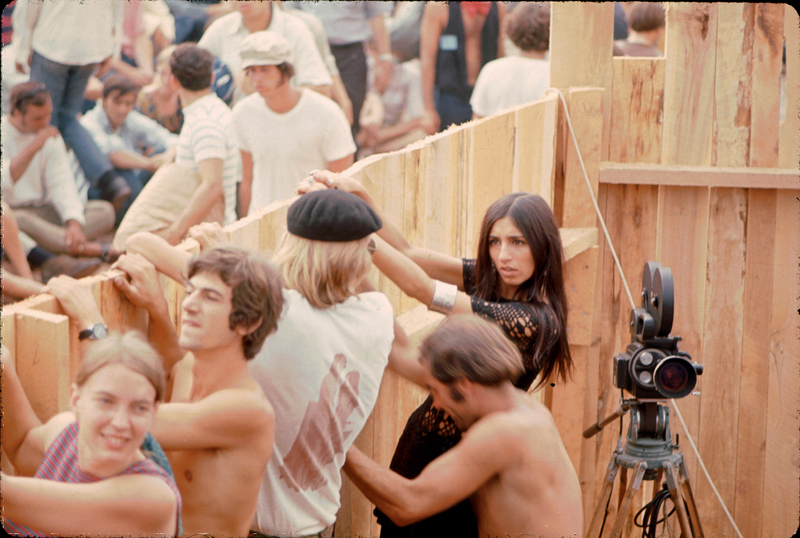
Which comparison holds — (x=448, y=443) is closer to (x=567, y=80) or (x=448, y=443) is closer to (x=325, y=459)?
(x=325, y=459)

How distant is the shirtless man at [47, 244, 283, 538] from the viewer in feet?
5.37

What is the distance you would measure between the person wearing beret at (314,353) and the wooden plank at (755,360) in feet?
8.51

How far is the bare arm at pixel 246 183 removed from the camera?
500 centimetres

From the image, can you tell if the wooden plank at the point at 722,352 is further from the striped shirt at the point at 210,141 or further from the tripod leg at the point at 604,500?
the striped shirt at the point at 210,141

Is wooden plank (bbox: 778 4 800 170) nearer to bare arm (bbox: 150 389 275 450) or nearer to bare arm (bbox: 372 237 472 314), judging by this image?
bare arm (bbox: 372 237 472 314)

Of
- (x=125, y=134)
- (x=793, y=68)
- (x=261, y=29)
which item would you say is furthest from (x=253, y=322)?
(x=261, y=29)

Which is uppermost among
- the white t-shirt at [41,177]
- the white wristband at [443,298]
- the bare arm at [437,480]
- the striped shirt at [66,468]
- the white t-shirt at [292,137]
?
the white t-shirt at [292,137]

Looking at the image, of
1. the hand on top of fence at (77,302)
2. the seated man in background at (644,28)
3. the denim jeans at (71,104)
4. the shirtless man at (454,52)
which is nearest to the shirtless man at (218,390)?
the hand on top of fence at (77,302)

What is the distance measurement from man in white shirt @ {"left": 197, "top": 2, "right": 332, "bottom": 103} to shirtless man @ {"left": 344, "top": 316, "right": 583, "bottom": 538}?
3.65m

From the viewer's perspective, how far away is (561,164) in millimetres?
4102

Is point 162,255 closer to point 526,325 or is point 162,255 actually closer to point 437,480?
point 437,480

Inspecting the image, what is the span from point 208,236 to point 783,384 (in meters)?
3.10

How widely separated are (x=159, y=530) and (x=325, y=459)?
594mm

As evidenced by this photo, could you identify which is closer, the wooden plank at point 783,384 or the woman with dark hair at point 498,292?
the woman with dark hair at point 498,292
